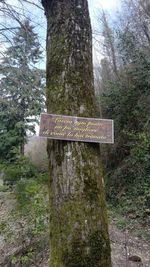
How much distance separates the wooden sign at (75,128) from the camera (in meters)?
2.19

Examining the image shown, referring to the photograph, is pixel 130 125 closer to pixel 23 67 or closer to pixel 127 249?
pixel 23 67

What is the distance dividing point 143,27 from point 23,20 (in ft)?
24.8

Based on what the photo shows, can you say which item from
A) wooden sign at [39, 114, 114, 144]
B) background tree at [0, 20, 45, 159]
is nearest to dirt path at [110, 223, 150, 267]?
wooden sign at [39, 114, 114, 144]

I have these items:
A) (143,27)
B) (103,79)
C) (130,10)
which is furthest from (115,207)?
(130,10)

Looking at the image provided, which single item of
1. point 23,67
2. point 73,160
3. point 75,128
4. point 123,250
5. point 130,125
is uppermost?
point 23,67

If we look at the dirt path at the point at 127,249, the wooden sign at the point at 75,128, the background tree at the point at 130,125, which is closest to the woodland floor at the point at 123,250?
the dirt path at the point at 127,249

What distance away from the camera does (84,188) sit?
2.16 m

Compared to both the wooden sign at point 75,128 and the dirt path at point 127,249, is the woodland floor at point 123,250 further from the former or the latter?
the wooden sign at point 75,128

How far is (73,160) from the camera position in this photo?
221 centimetres

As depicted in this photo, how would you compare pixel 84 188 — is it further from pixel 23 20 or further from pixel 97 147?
pixel 23 20

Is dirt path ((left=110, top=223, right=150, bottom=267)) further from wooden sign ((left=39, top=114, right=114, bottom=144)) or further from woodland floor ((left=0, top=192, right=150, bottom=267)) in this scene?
wooden sign ((left=39, top=114, right=114, bottom=144))

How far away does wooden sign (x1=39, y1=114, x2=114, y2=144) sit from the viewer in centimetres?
219

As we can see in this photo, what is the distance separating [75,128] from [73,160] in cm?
26

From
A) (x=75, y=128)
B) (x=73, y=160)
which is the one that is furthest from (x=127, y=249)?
(x=75, y=128)
